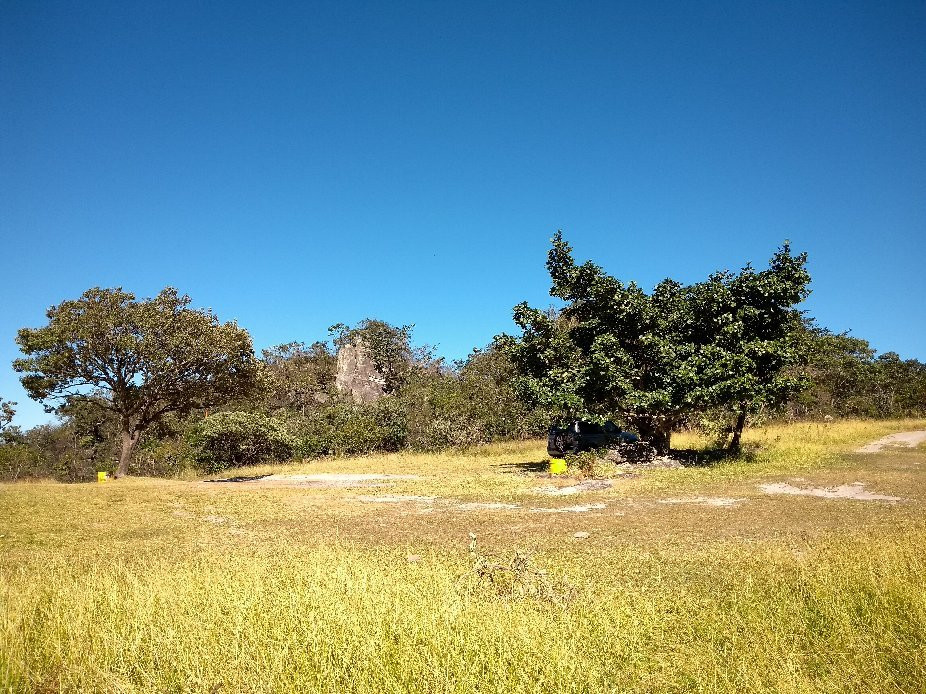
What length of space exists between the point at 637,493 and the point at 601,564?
767 cm

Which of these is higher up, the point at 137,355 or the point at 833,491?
the point at 137,355

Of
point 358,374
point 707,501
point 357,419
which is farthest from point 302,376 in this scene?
point 707,501

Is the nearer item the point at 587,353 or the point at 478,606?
the point at 478,606

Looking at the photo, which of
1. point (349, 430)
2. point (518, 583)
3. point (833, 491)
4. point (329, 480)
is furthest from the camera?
point (349, 430)

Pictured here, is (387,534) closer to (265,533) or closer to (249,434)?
(265,533)

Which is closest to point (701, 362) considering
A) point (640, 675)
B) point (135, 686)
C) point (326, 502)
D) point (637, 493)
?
point (637, 493)

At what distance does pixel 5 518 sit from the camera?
10.6m

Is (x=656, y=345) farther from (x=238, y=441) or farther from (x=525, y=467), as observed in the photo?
(x=238, y=441)

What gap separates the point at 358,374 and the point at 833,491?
37.0m

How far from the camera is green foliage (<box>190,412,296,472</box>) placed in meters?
29.0

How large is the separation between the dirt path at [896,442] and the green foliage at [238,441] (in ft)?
89.7

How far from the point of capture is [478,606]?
461 cm

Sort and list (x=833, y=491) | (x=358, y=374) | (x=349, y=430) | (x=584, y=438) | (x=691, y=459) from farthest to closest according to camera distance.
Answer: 1. (x=358, y=374)
2. (x=349, y=430)
3. (x=584, y=438)
4. (x=691, y=459)
5. (x=833, y=491)

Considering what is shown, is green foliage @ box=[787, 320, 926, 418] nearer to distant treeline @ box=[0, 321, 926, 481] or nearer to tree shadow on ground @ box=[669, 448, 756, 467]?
distant treeline @ box=[0, 321, 926, 481]
